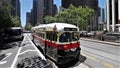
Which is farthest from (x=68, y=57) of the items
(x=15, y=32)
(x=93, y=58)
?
(x=15, y=32)

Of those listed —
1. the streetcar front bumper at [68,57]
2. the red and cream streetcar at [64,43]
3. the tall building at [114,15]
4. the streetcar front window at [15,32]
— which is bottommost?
the streetcar front bumper at [68,57]

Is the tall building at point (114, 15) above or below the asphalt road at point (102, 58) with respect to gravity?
above

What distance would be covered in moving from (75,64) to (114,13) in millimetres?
71969

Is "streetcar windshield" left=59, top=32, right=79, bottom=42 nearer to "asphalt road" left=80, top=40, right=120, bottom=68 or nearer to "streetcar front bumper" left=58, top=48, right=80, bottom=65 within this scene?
"streetcar front bumper" left=58, top=48, right=80, bottom=65

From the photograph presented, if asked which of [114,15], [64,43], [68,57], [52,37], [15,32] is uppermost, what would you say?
[114,15]

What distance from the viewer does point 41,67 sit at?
10.8m

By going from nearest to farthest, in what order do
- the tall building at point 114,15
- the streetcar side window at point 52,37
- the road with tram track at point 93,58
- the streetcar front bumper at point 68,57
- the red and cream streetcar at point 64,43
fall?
the streetcar front bumper at point 68,57
the red and cream streetcar at point 64,43
the road with tram track at point 93,58
the streetcar side window at point 52,37
the tall building at point 114,15

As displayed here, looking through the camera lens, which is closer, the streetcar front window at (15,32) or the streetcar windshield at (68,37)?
the streetcar windshield at (68,37)

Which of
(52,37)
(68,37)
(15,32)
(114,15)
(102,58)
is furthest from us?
(114,15)

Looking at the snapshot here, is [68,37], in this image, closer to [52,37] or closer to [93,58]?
[52,37]

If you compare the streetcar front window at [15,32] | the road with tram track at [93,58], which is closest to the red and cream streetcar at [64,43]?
the road with tram track at [93,58]

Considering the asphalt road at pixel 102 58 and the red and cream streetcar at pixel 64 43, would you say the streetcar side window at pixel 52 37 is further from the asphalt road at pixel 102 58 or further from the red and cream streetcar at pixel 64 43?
the asphalt road at pixel 102 58

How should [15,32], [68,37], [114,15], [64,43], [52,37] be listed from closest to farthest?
[64,43], [68,37], [52,37], [15,32], [114,15]

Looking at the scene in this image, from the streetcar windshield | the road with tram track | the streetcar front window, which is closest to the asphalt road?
the road with tram track
